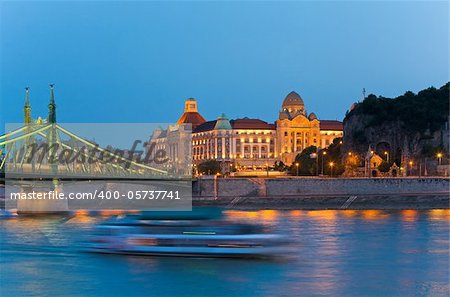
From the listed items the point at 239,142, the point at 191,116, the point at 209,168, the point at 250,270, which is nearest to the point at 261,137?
the point at 239,142

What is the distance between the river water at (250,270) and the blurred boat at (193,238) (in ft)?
1.00

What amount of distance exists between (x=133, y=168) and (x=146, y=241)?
100 ft

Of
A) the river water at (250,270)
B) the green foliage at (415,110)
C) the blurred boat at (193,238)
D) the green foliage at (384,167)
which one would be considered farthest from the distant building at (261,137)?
the blurred boat at (193,238)

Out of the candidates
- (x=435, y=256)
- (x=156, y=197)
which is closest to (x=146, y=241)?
(x=435, y=256)

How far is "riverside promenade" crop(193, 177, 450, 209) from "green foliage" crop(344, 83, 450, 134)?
12.9 metres

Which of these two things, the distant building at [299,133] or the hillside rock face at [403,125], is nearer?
the hillside rock face at [403,125]

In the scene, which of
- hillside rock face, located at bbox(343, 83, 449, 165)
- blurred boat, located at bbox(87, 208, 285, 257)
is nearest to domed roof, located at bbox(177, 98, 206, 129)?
hillside rock face, located at bbox(343, 83, 449, 165)

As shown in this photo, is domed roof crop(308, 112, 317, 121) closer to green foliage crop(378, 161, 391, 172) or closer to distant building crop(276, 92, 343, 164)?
distant building crop(276, 92, 343, 164)

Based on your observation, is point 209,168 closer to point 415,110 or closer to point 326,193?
point 415,110

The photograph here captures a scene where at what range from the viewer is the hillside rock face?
5856 cm

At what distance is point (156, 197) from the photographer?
48.8 meters

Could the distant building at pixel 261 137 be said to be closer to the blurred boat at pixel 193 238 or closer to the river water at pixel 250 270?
the river water at pixel 250 270

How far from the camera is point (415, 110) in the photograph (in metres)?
59.0

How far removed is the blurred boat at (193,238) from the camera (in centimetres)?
1848
